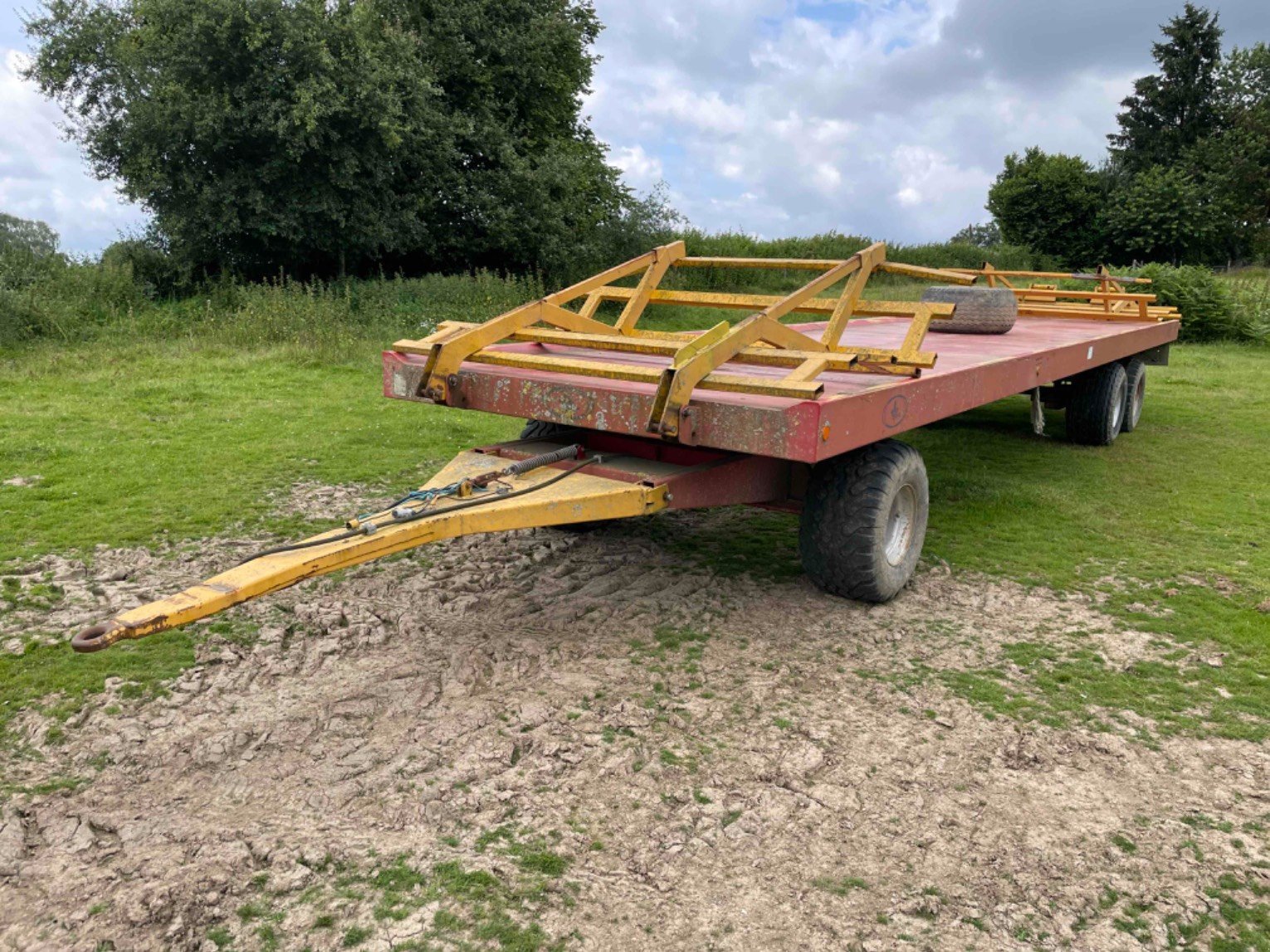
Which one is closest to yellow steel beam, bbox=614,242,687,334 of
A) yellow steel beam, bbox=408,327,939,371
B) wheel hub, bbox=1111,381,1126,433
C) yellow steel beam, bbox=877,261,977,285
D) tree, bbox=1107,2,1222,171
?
yellow steel beam, bbox=408,327,939,371

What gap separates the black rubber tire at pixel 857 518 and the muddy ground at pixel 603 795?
0.60ft

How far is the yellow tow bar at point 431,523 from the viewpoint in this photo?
2.66 meters

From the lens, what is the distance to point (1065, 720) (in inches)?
142

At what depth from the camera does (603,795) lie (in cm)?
302

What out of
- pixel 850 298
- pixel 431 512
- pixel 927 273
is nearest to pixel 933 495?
pixel 927 273

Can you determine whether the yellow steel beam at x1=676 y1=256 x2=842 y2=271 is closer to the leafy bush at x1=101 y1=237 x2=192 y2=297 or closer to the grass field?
the grass field

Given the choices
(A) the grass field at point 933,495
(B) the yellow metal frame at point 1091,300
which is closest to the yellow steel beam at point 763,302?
(A) the grass field at point 933,495

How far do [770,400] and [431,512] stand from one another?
1349 mm

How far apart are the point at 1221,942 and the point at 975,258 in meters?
33.6

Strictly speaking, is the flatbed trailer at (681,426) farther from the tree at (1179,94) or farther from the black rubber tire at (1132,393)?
the tree at (1179,94)

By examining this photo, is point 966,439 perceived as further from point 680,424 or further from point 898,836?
point 898,836

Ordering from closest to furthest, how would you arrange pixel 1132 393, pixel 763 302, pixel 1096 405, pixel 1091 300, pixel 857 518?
pixel 857 518, pixel 763 302, pixel 1096 405, pixel 1132 393, pixel 1091 300

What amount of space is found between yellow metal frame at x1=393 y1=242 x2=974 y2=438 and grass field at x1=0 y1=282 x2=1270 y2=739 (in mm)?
1219

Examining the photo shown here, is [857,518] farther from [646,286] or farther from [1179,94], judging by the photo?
[1179,94]
